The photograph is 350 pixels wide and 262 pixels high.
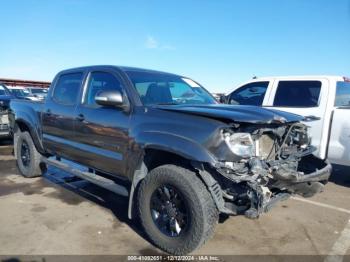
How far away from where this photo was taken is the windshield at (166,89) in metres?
4.09

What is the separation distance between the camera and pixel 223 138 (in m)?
3.06

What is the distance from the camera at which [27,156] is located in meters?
6.15

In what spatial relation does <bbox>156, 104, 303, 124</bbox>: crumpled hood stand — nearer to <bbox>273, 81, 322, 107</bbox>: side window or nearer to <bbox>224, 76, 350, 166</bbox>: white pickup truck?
<bbox>224, 76, 350, 166</bbox>: white pickup truck

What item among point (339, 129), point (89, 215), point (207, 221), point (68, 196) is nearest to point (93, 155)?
point (89, 215)

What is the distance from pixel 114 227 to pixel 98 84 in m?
1.84

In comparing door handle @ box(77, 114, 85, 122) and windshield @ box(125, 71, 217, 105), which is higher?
windshield @ box(125, 71, 217, 105)

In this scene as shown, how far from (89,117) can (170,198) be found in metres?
1.63

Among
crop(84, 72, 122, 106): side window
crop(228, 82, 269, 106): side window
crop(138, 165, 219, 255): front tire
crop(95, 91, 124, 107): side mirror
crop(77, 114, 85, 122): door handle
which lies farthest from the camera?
crop(228, 82, 269, 106): side window

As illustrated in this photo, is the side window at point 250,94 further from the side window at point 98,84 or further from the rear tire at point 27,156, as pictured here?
the rear tire at point 27,156

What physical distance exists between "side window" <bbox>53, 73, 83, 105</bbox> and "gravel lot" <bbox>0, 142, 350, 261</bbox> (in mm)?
1470

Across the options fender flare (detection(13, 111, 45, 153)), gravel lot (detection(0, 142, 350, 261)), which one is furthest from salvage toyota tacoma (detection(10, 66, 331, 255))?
fender flare (detection(13, 111, 45, 153))

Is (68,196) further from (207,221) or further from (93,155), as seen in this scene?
(207,221)

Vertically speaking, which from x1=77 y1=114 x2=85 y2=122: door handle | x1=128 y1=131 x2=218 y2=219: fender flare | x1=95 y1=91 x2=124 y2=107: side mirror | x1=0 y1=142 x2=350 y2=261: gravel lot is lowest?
x1=0 y1=142 x2=350 y2=261: gravel lot

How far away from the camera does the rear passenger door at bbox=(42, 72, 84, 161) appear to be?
15.7 ft
